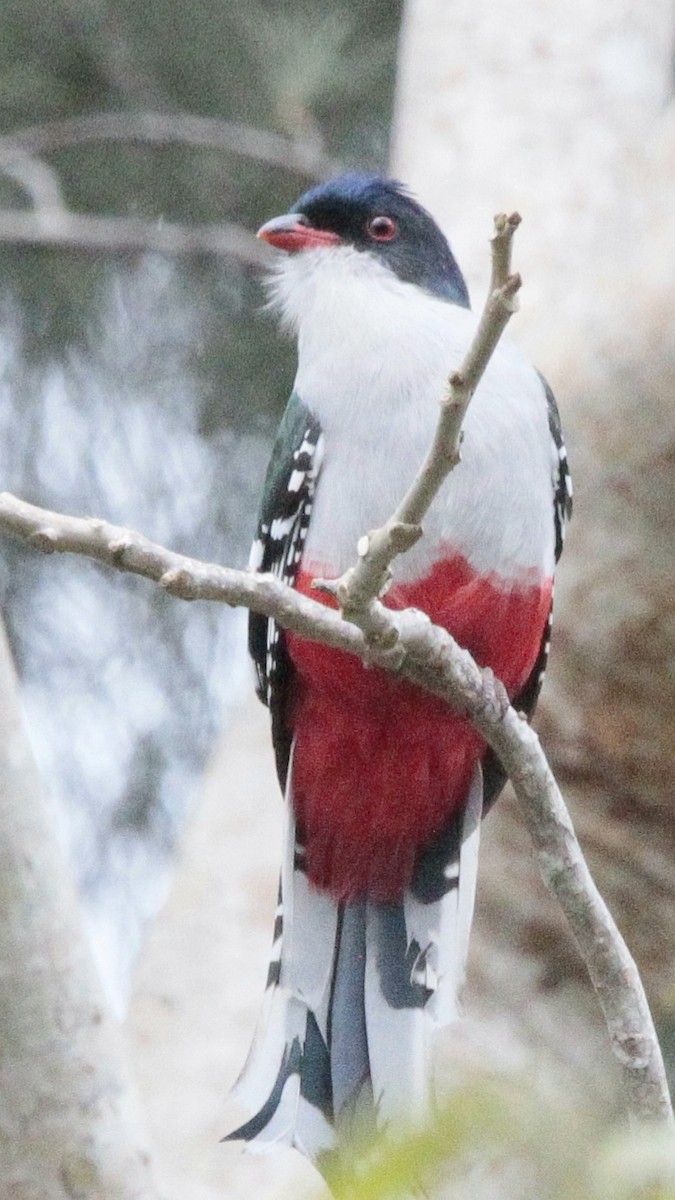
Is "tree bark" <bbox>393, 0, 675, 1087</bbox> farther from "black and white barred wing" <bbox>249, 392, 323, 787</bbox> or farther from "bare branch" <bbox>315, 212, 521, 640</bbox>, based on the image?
"bare branch" <bbox>315, 212, 521, 640</bbox>

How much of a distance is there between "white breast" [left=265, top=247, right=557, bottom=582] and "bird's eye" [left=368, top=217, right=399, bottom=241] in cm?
14

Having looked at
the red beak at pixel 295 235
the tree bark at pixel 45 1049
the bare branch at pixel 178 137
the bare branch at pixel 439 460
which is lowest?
the tree bark at pixel 45 1049

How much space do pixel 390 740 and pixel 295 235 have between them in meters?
1.07

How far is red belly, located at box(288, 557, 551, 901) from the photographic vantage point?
118 inches

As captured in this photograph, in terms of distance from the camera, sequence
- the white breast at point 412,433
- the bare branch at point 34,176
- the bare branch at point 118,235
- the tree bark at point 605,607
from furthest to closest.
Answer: the bare branch at point 34,176 → the bare branch at point 118,235 → the tree bark at point 605,607 → the white breast at point 412,433

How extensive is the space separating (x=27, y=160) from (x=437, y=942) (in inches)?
131

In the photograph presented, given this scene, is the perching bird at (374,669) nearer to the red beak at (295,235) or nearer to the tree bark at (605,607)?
the red beak at (295,235)

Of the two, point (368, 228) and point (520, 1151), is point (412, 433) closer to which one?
point (368, 228)

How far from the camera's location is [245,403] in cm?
569

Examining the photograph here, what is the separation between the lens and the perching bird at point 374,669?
3.01 metres

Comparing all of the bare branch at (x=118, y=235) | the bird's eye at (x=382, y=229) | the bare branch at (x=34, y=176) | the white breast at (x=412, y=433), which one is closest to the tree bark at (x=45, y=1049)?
the white breast at (x=412, y=433)

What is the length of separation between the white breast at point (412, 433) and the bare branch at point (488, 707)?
0.42 meters

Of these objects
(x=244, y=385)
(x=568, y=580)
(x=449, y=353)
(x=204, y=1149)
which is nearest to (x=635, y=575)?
(x=568, y=580)

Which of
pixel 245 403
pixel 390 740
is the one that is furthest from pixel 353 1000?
pixel 245 403
